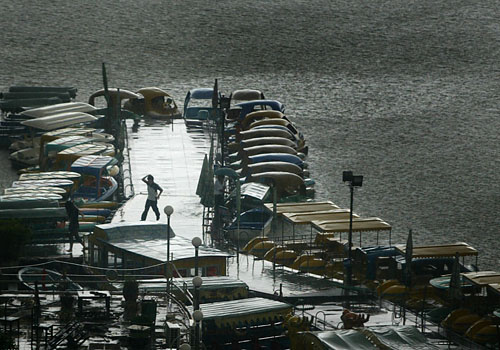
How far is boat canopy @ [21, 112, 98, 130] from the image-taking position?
52.4 meters

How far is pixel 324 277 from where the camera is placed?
120ft

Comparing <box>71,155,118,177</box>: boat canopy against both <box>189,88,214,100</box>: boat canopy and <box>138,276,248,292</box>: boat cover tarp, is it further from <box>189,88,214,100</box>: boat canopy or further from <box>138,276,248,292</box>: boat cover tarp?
<box>189,88,214,100</box>: boat canopy

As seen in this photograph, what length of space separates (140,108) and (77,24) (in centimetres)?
3089

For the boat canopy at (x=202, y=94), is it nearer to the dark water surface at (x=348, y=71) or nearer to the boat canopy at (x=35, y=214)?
the dark water surface at (x=348, y=71)

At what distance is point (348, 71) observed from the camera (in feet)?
255

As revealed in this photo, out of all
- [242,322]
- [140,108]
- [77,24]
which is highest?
[77,24]

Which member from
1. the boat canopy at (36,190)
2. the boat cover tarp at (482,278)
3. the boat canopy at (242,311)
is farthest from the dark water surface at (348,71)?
the boat canopy at (242,311)

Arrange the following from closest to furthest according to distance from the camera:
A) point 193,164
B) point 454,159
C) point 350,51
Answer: point 193,164
point 454,159
point 350,51

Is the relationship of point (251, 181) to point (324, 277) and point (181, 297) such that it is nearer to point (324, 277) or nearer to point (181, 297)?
point (324, 277)

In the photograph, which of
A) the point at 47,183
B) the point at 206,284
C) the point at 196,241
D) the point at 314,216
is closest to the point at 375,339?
the point at 196,241

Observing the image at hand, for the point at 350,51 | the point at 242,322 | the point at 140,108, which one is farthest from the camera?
the point at 350,51

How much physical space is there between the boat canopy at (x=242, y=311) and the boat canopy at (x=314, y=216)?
28.1 ft

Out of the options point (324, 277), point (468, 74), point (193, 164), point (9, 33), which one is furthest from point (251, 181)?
point (9, 33)

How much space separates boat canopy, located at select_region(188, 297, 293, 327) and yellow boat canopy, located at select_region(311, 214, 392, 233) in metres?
7.63
